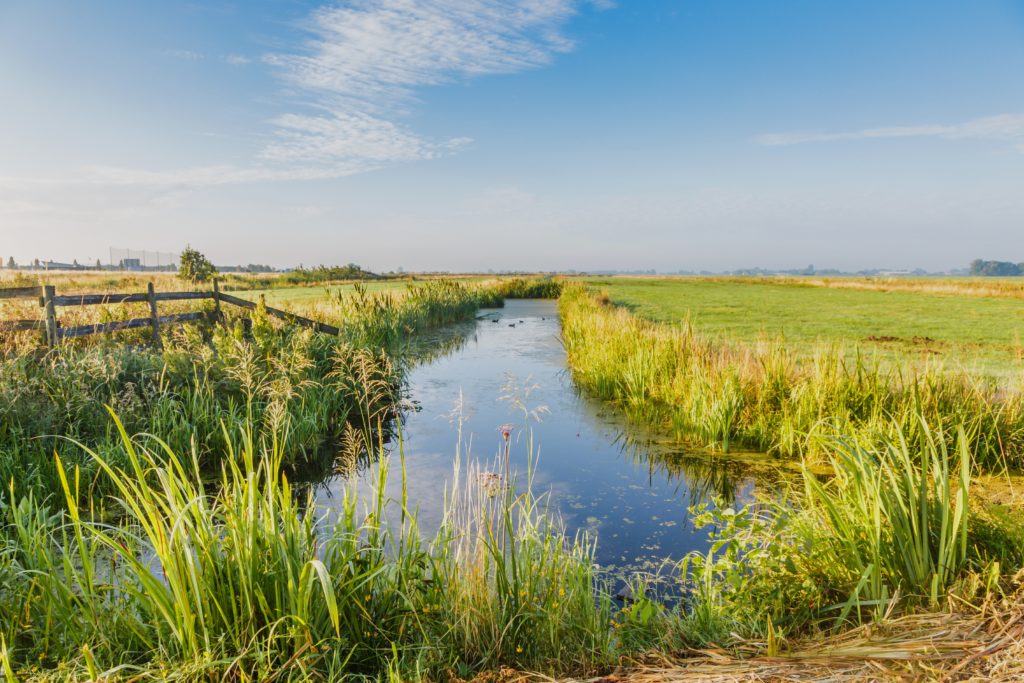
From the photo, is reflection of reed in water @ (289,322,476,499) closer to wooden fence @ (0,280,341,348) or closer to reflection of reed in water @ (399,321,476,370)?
reflection of reed in water @ (399,321,476,370)

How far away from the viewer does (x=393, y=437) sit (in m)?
8.10

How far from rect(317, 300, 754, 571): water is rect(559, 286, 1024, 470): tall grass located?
0.65 metres

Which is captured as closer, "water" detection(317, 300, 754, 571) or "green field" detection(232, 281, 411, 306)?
"water" detection(317, 300, 754, 571)

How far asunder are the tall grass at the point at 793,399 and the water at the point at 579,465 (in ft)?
2.14

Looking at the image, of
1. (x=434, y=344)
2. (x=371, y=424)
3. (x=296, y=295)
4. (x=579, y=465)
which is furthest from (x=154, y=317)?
(x=296, y=295)

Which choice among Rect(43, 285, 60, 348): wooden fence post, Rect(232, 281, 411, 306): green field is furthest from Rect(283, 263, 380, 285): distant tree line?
Rect(43, 285, 60, 348): wooden fence post

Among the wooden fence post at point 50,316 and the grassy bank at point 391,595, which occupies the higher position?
the wooden fence post at point 50,316

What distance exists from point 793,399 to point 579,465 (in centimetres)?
292

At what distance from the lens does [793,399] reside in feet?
22.8

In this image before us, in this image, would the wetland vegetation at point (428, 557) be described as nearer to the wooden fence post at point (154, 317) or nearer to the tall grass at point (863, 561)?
the tall grass at point (863, 561)

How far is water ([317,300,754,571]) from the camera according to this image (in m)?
4.86

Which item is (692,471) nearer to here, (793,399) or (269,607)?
(793,399)

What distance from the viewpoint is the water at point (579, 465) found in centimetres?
486

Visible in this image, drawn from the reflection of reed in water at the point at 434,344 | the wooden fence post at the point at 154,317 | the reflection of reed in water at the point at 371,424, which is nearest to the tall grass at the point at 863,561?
the reflection of reed in water at the point at 371,424
